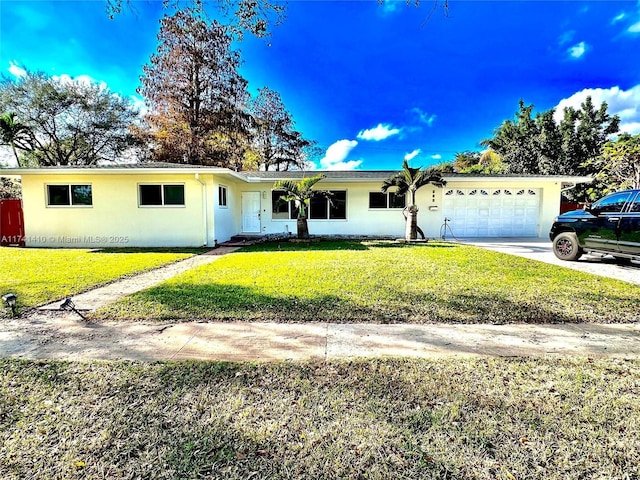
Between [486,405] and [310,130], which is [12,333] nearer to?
[486,405]

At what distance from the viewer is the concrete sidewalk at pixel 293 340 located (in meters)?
3.12

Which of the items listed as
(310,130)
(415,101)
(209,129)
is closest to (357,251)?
(415,101)

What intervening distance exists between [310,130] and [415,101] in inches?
464

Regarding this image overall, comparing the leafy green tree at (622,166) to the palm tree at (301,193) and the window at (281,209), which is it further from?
the window at (281,209)

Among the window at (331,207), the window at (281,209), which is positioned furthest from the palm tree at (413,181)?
the window at (281,209)

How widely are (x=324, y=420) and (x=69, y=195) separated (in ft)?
43.5

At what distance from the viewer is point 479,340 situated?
3.45 m

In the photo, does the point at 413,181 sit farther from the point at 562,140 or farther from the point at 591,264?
the point at 562,140

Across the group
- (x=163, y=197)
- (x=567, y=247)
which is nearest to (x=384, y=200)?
(x=567, y=247)

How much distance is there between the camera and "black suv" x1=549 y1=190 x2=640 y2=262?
7.01 meters

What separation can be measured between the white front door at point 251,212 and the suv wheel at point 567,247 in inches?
434

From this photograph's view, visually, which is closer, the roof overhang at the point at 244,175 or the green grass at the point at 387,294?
the green grass at the point at 387,294

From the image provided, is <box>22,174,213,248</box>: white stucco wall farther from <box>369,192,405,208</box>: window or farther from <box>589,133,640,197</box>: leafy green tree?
<box>589,133,640,197</box>: leafy green tree

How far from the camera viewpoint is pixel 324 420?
2.13m
